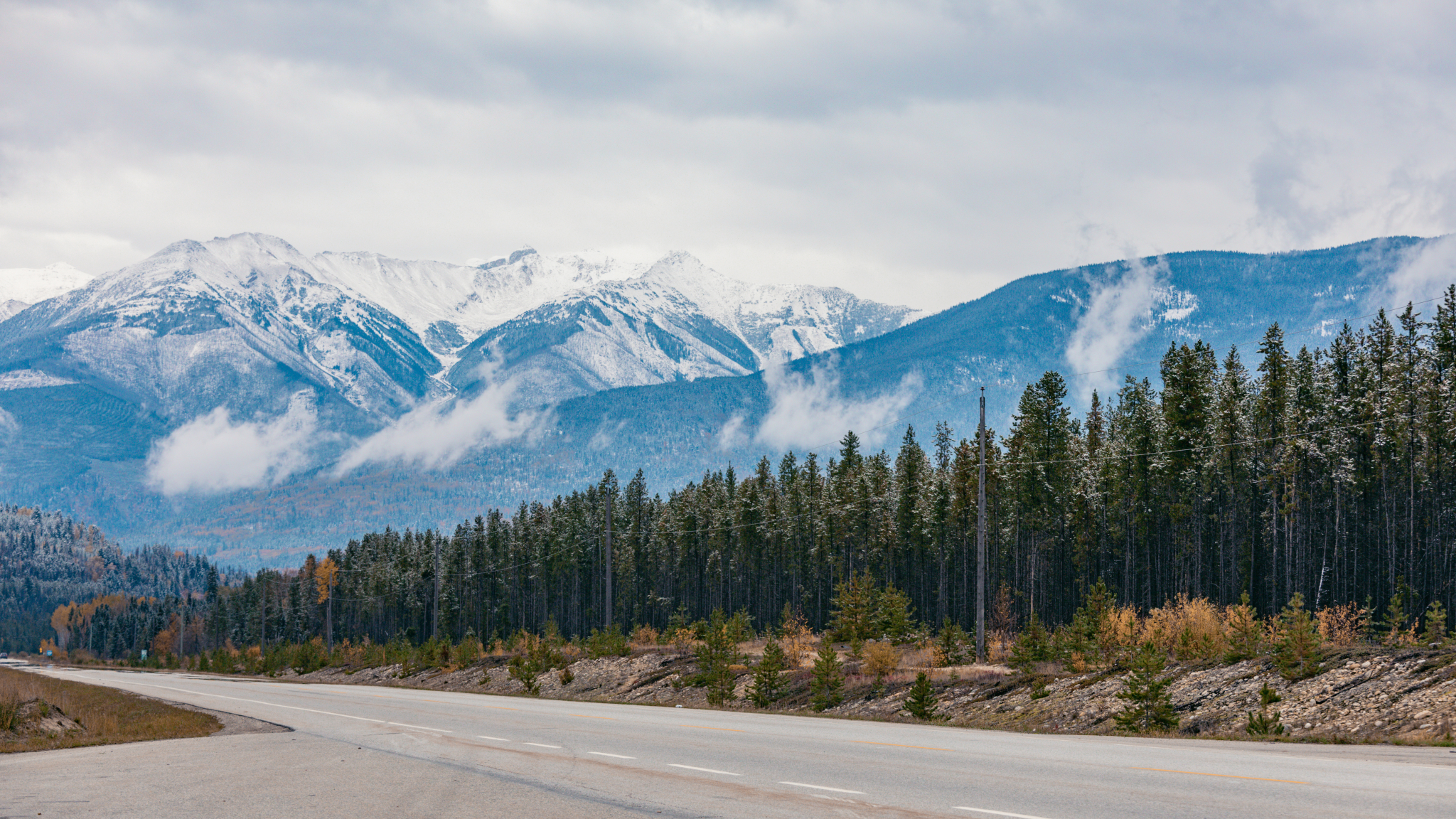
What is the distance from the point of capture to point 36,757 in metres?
18.2

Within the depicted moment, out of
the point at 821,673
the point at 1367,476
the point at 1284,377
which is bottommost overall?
the point at 821,673

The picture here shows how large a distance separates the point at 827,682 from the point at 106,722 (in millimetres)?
19187

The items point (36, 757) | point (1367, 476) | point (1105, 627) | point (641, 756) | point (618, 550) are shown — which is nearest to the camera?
point (641, 756)

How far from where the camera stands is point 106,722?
1051 inches

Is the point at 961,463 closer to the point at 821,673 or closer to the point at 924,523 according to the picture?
the point at 924,523

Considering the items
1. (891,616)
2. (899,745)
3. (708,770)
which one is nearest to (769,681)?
(899,745)

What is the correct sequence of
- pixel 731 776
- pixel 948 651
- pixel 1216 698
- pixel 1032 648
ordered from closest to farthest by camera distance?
pixel 731 776 < pixel 1216 698 < pixel 1032 648 < pixel 948 651

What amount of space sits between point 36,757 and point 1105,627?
25106mm

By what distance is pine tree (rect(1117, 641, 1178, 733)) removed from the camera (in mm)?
20484

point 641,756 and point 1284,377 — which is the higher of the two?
point 1284,377

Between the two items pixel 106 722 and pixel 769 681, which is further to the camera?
pixel 769 681

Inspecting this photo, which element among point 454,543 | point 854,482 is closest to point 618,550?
point 454,543

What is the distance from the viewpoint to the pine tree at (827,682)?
3053 centimetres

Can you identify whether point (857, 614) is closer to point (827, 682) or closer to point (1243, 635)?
point (827, 682)
